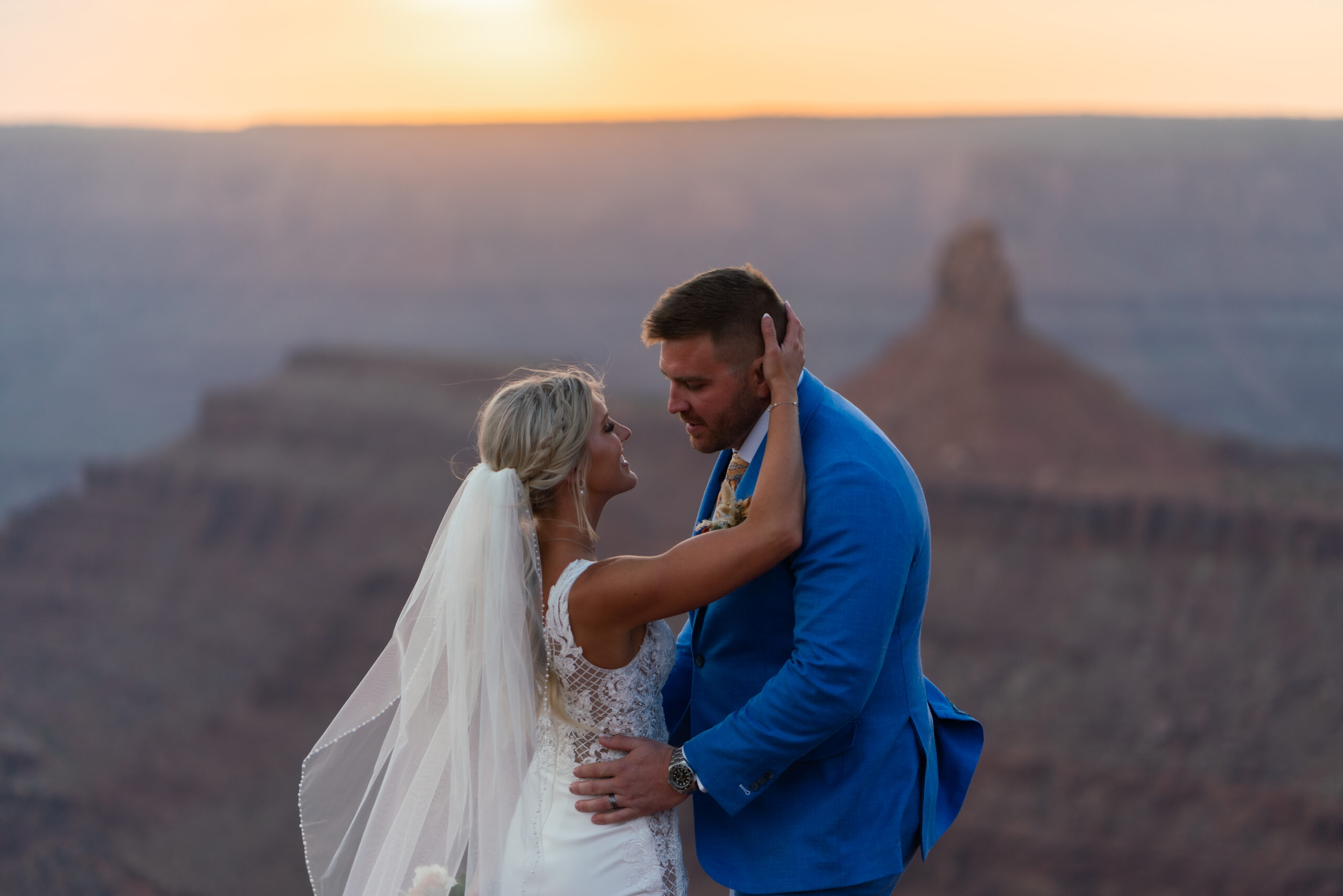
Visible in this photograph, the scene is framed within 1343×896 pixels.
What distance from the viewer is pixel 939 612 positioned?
73.8ft

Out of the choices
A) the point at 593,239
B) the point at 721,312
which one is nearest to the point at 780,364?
the point at 721,312

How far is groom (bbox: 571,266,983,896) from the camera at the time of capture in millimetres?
2811

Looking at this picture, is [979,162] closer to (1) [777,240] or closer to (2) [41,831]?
(1) [777,240]

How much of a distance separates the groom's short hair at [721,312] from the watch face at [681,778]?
42.6 inches

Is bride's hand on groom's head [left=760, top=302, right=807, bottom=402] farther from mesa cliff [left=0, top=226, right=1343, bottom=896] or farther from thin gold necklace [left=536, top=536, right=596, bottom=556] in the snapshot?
mesa cliff [left=0, top=226, right=1343, bottom=896]

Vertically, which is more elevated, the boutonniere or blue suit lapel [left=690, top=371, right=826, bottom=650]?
blue suit lapel [left=690, top=371, right=826, bottom=650]

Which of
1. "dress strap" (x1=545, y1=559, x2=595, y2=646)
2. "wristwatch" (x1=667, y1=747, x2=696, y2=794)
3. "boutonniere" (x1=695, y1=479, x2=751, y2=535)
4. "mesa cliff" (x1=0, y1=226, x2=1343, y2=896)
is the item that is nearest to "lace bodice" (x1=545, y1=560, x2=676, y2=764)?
"dress strap" (x1=545, y1=559, x2=595, y2=646)

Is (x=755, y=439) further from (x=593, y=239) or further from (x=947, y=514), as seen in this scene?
(x=593, y=239)

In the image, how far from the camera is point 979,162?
7388 cm

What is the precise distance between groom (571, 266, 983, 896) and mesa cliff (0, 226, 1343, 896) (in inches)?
495

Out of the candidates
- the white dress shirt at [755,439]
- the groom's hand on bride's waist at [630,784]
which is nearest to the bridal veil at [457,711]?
the groom's hand on bride's waist at [630,784]

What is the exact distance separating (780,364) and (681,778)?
112 centimetres

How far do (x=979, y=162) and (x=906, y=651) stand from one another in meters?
75.8

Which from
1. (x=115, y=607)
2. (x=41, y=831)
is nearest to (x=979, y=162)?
(x=115, y=607)
